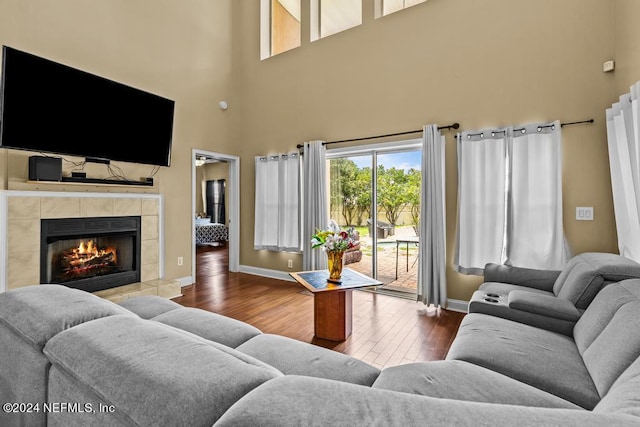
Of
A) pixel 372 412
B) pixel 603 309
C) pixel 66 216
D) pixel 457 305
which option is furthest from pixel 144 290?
pixel 603 309

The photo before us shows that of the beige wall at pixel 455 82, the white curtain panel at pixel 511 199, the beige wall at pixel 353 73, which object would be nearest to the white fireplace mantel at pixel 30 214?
the beige wall at pixel 353 73

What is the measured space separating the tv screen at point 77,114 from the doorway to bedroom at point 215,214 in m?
0.88

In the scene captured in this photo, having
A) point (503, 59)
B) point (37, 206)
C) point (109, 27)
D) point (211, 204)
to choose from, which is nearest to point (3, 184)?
point (37, 206)

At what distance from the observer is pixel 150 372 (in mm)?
613

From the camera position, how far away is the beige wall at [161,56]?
3.14m

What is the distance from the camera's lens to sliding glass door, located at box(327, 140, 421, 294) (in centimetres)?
405

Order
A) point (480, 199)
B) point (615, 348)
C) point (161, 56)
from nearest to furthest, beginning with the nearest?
point (615, 348) < point (480, 199) < point (161, 56)

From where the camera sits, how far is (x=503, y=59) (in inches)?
130

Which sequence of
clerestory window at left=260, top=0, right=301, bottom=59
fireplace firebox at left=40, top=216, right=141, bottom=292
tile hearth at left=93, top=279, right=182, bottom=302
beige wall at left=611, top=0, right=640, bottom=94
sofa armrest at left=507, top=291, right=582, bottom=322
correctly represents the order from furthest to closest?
clerestory window at left=260, top=0, right=301, bottom=59 < tile hearth at left=93, top=279, right=182, bottom=302 < fireplace firebox at left=40, top=216, right=141, bottom=292 < beige wall at left=611, top=0, right=640, bottom=94 < sofa armrest at left=507, top=291, right=582, bottom=322

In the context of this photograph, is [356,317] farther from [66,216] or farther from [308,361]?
[66,216]

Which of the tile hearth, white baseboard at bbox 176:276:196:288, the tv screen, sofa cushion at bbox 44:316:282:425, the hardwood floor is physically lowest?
the hardwood floor

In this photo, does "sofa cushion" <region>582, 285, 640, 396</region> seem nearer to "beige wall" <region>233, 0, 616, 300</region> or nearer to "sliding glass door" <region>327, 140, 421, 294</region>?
"beige wall" <region>233, 0, 616, 300</region>

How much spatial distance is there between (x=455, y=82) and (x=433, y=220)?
166cm

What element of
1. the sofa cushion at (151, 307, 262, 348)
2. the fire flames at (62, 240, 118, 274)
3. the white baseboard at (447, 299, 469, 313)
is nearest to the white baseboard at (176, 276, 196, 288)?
the fire flames at (62, 240, 118, 274)
